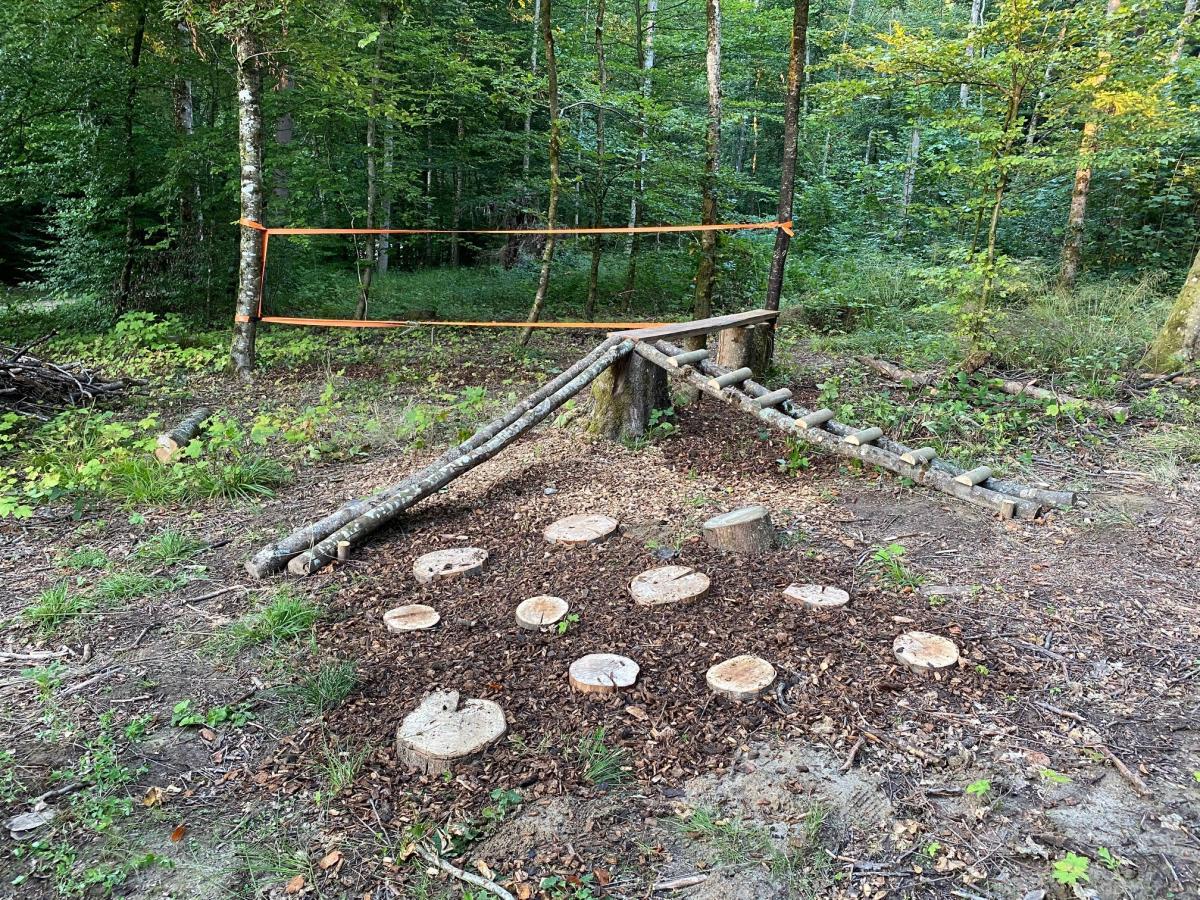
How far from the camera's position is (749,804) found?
7.05ft

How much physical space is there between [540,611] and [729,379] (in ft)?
8.37

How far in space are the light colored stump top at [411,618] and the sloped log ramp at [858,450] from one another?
2.65m

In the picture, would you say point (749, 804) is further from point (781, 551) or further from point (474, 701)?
point (781, 551)

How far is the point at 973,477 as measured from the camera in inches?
168

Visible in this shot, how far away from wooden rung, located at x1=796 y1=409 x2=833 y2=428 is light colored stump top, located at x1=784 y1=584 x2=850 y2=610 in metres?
1.65

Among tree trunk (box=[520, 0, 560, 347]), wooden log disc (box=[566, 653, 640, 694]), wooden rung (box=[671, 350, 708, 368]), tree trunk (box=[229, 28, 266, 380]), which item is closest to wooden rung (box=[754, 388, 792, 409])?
wooden rung (box=[671, 350, 708, 368])

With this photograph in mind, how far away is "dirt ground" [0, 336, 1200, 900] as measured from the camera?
1.96 m

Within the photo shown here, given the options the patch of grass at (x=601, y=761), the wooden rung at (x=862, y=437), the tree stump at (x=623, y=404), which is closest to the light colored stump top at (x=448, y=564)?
Result: the patch of grass at (x=601, y=761)

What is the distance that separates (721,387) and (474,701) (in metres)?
3.07

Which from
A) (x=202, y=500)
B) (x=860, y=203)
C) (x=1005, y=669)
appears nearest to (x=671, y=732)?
(x=1005, y=669)

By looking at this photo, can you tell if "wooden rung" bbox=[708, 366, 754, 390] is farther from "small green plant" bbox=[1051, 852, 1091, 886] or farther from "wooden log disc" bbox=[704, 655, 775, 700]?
"small green plant" bbox=[1051, 852, 1091, 886]

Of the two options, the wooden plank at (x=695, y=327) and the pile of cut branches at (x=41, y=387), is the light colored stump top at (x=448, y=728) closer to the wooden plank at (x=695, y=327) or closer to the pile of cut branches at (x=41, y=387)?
the wooden plank at (x=695, y=327)

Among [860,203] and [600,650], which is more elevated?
[860,203]

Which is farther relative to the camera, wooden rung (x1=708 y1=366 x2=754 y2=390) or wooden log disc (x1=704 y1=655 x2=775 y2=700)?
wooden rung (x1=708 y1=366 x2=754 y2=390)
